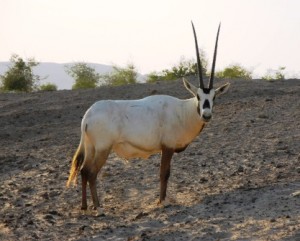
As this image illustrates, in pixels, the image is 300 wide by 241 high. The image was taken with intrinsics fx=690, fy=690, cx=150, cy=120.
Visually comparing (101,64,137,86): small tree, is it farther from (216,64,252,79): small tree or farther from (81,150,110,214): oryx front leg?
(81,150,110,214): oryx front leg

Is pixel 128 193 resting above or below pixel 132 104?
below

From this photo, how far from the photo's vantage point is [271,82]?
2342 centimetres

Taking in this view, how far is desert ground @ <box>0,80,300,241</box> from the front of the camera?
849 centimetres

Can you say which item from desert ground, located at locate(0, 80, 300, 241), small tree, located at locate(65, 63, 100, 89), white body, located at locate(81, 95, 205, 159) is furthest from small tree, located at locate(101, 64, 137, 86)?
white body, located at locate(81, 95, 205, 159)

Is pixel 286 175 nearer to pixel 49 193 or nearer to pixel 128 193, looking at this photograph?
pixel 128 193

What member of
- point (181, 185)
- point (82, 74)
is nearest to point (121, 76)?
point (82, 74)

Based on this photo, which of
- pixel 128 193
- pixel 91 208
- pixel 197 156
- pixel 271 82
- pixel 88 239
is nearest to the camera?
pixel 88 239

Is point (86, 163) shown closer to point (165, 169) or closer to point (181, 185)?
point (165, 169)

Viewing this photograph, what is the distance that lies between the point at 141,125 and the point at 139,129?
68 mm

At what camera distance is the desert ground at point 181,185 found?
27.9 ft

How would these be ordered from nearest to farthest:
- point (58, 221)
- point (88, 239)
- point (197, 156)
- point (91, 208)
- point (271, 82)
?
point (88, 239) < point (58, 221) < point (91, 208) < point (197, 156) < point (271, 82)

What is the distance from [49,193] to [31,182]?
1.17 m

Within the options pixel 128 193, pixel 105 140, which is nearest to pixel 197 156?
pixel 128 193

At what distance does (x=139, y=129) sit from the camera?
10.2 meters
